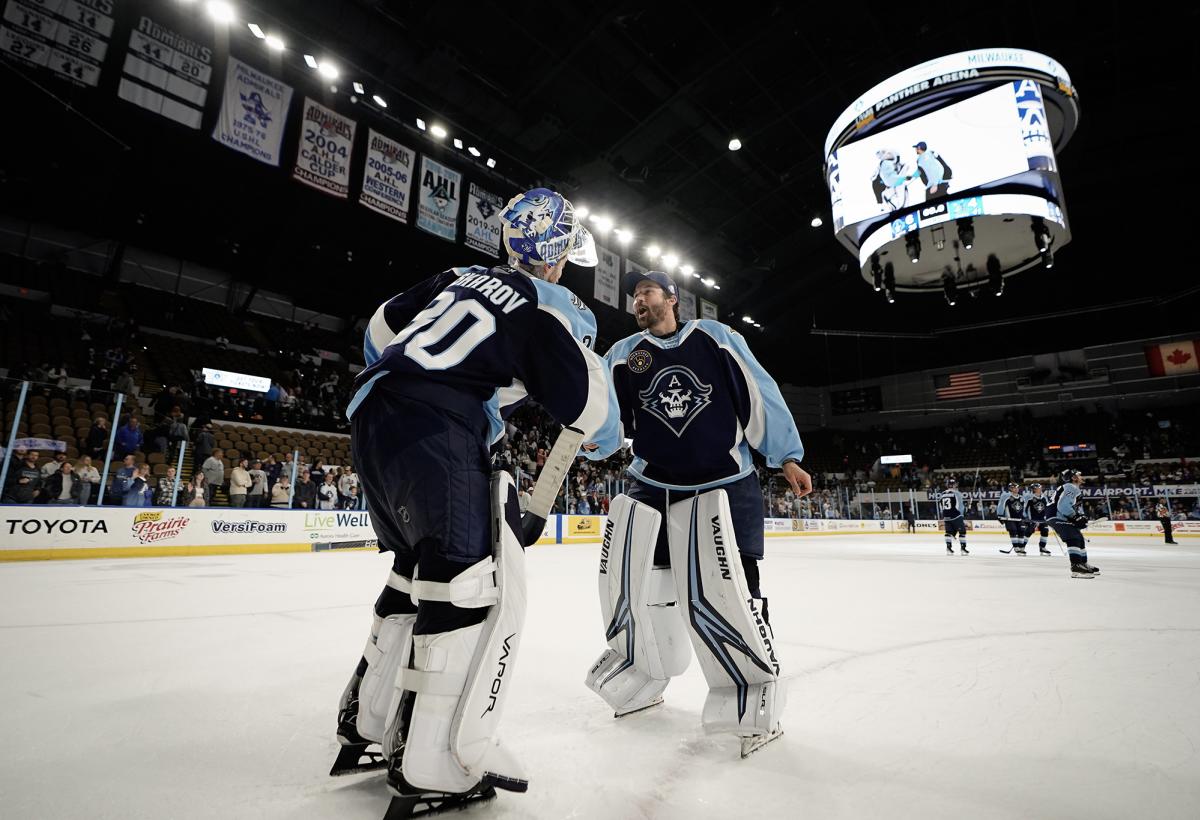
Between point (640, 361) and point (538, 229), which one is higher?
point (538, 229)

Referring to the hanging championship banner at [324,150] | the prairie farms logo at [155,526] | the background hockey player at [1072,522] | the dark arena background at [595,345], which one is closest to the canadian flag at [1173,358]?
the dark arena background at [595,345]

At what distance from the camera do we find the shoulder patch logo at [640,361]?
2.24 m

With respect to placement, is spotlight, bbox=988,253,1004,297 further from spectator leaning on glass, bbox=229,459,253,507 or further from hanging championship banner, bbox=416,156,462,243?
spectator leaning on glass, bbox=229,459,253,507

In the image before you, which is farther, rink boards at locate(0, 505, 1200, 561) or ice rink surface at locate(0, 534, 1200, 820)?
rink boards at locate(0, 505, 1200, 561)

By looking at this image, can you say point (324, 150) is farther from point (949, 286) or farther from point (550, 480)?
point (949, 286)

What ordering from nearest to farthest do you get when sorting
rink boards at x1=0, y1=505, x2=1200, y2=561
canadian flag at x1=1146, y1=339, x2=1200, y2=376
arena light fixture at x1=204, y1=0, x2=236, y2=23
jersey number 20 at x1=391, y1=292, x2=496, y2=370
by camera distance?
jersey number 20 at x1=391, y1=292, x2=496, y2=370 < rink boards at x1=0, y1=505, x2=1200, y2=561 < arena light fixture at x1=204, y1=0, x2=236, y2=23 < canadian flag at x1=1146, y1=339, x2=1200, y2=376

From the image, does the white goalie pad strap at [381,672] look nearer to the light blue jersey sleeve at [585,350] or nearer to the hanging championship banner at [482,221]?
the light blue jersey sleeve at [585,350]

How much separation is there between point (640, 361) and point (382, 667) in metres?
1.40

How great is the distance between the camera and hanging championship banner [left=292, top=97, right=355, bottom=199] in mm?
10588

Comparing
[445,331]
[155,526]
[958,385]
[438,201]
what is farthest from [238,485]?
[958,385]

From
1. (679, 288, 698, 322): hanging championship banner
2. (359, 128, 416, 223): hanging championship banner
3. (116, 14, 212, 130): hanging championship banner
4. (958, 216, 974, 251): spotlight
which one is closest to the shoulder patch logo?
(116, 14, 212, 130): hanging championship banner

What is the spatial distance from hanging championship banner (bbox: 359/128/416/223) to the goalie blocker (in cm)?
1149

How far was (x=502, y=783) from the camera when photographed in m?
1.23

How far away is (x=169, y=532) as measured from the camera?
26.4 ft
